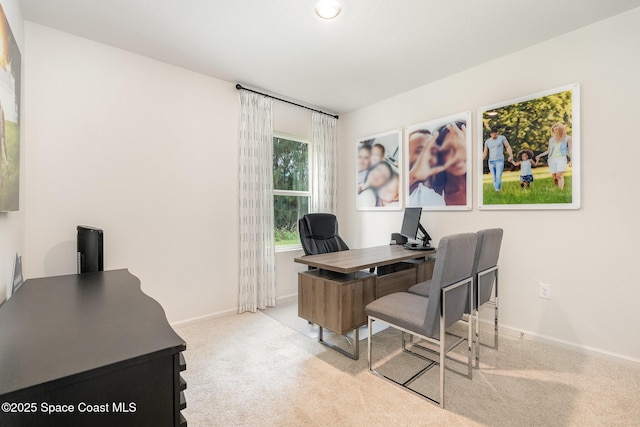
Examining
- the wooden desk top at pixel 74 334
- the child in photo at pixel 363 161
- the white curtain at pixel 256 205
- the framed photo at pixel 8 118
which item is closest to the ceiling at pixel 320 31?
the white curtain at pixel 256 205

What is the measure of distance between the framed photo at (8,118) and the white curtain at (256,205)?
1.86 metres

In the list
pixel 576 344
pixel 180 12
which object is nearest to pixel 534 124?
pixel 576 344

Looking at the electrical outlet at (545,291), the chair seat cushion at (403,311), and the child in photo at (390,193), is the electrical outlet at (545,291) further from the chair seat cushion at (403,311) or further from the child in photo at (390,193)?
the child in photo at (390,193)

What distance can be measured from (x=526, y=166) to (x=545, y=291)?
112cm

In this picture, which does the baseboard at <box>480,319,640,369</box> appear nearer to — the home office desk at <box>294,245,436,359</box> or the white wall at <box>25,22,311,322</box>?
the home office desk at <box>294,245,436,359</box>

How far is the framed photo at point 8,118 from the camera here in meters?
1.31

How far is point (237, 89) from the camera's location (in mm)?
3219

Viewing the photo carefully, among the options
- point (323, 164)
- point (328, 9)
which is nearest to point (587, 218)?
point (328, 9)

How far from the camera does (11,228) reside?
1.65 metres

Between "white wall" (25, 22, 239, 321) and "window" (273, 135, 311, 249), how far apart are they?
24.3 inches

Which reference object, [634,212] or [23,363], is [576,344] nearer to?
[634,212]

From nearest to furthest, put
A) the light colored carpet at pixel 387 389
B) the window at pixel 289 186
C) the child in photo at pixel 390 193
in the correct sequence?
the light colored carpet at pixel 387 389, the child in photo at pixel 390 193, the window at pixel 289 186

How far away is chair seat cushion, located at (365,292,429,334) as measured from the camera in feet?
5.66

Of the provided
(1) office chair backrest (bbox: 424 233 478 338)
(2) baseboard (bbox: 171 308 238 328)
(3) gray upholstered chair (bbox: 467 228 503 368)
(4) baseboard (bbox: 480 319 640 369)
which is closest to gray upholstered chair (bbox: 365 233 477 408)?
(1) office chair backrest (bbox: 424 233 478 338)
